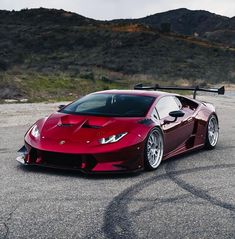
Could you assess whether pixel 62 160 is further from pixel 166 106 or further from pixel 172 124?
pixel 166 106

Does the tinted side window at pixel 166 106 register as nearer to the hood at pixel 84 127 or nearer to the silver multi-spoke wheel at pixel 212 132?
the hood at pixel 84 127

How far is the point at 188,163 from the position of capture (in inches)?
355

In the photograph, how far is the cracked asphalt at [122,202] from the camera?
5.18 metres

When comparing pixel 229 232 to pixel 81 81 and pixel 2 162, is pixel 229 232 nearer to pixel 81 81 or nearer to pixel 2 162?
pixel 2 162

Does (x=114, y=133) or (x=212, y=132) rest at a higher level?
(x=114, y=133)

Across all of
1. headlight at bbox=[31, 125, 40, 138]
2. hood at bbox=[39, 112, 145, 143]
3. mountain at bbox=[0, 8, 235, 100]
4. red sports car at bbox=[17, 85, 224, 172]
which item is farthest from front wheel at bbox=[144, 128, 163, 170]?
mountain at bbox=[0, 8, 235, 100]

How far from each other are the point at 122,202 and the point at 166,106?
3275mm

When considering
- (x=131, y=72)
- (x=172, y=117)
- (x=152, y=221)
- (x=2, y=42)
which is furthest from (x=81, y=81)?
(x=2, y=42)

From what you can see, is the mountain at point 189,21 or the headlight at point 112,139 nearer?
the headlight at point 112,139

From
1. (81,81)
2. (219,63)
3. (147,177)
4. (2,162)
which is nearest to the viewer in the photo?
(147,177)

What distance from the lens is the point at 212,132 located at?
35.2 ft

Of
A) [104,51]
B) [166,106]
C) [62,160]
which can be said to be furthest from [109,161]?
[104,51]

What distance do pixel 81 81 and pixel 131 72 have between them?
17.8m

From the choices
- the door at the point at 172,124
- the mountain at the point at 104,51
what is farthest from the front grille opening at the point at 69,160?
the mountain at the point at 104,51
